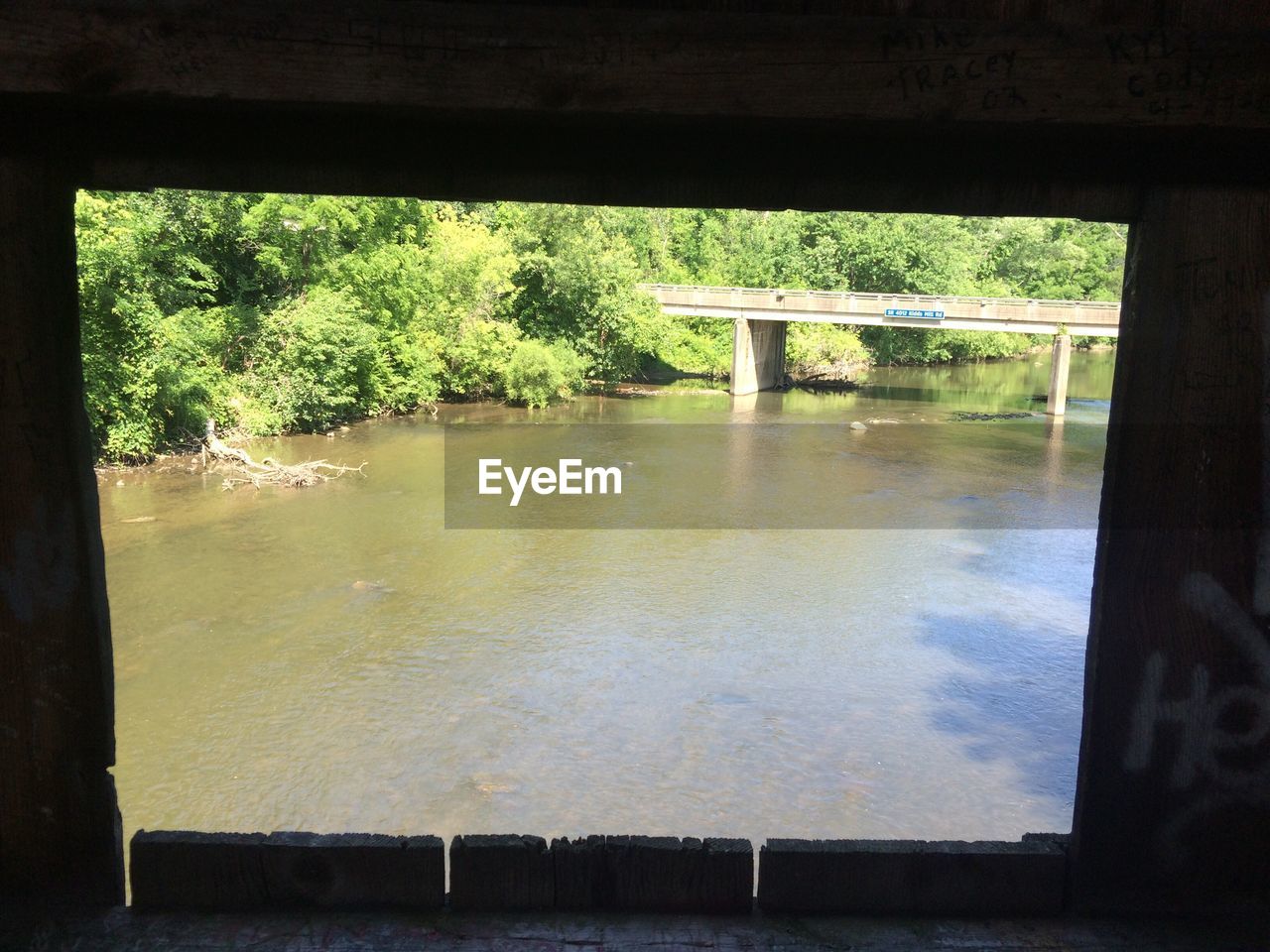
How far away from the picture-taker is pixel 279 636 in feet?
49.2

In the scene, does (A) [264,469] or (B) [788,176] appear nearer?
(B) [788,176]

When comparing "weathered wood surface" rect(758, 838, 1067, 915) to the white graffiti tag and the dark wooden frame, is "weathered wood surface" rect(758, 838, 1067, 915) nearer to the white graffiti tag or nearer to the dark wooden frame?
the dark wooden frame

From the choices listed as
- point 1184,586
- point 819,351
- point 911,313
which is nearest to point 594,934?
point 1184,586

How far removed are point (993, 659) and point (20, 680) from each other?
14.4 meters

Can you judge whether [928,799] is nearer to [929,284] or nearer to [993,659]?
[993,659]

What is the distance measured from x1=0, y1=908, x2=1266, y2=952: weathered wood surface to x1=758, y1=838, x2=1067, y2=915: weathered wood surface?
4 centimetres

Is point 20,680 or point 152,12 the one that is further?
point 20,680

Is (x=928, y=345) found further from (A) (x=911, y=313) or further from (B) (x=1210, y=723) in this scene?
(B) (x=1210, y=723)

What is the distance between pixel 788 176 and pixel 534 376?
3378cm

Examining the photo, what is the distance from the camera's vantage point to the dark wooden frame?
1743mm

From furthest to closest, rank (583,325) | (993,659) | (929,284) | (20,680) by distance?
1. (929,284)
2. (583,325)
3. (993,659)
4. (20,680)

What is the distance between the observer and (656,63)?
176 cm

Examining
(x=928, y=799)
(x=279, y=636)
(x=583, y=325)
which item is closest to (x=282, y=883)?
(x=928, y=799)

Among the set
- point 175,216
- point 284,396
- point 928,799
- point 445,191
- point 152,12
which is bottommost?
point 928,799
